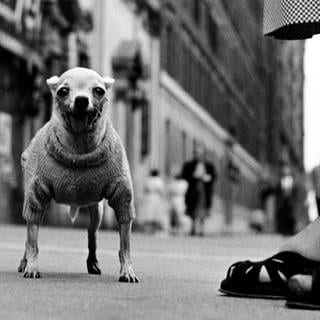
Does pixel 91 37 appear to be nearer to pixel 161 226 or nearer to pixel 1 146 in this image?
pixel 161 226

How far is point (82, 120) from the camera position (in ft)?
15.3

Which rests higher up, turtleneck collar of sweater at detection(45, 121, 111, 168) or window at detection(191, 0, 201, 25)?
window at detection(191, 0, 201, 25)

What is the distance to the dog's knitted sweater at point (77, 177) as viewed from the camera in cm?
473

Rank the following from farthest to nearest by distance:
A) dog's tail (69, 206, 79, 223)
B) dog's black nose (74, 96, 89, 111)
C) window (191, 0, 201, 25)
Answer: window (191, 0, 201, 25), dog's tail (69, 206, 79, 223), dog's black nose (74, 96, 89, 111)

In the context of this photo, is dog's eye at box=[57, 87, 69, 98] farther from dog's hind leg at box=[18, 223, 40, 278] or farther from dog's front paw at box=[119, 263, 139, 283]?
dog's front paw at box=[119, 263, 139, 283]

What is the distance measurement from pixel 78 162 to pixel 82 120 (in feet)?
0.65

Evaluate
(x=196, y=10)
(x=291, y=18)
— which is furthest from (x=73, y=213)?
(x=196, y=10)

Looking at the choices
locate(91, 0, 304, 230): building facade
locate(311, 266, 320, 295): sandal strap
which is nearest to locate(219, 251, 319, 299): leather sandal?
locate(311, 266, 320, 295): sandal strap

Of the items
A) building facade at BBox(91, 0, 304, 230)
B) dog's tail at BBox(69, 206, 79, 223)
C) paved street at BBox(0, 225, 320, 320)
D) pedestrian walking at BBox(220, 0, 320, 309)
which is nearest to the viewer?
paved street at BBox(0, 225, 320, 320)

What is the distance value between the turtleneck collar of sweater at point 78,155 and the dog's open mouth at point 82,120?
0.38 ft

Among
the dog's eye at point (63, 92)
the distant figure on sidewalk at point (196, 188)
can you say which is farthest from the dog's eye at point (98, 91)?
the distant figure on sidewalk at point (196, 188)

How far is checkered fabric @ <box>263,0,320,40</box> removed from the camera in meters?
3.88

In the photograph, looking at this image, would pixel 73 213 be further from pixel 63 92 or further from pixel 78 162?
pixel 63 92

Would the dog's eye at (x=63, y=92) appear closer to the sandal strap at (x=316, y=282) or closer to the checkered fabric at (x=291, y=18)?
the checkered fabric at (x=291, y=18)
